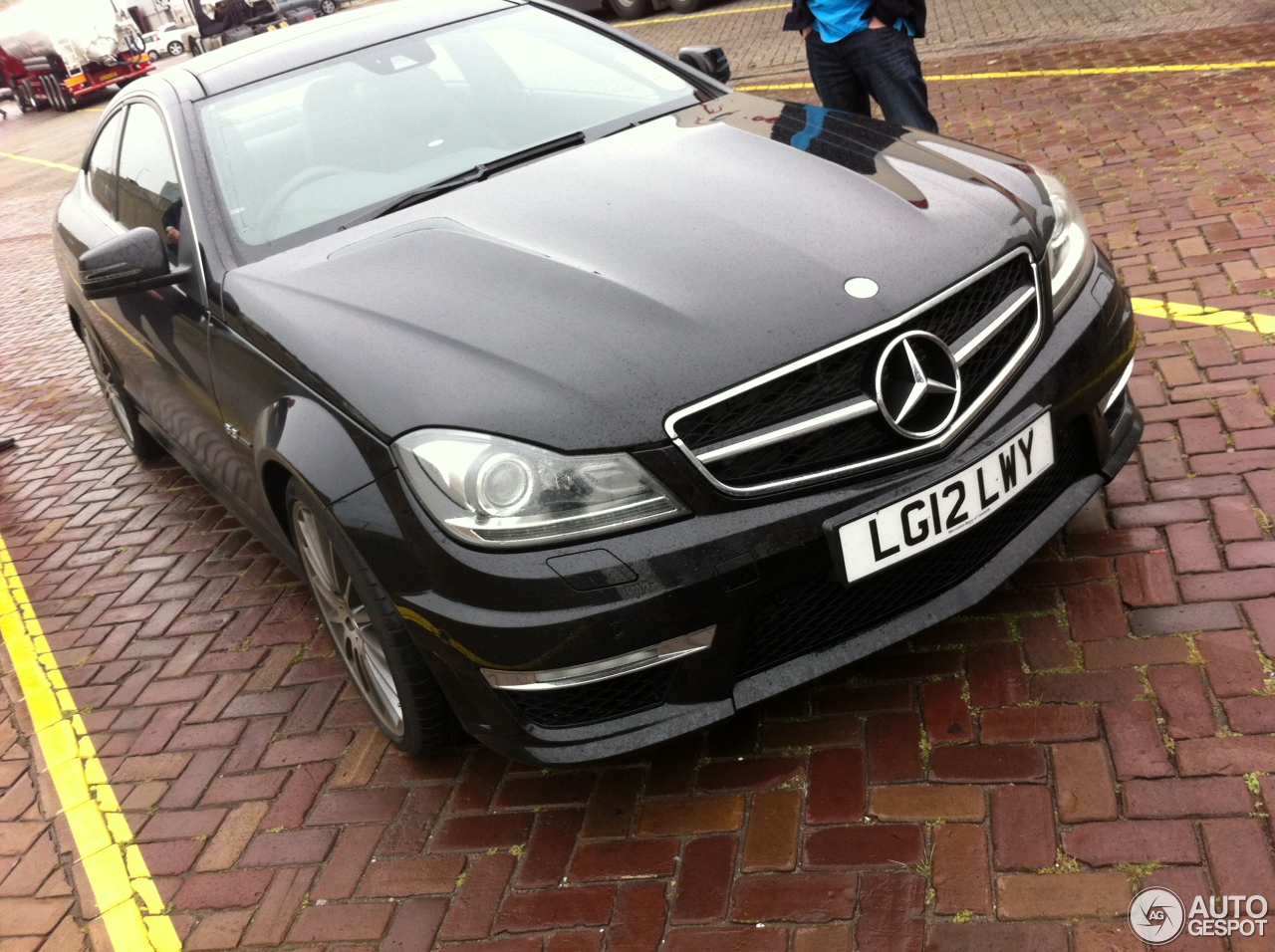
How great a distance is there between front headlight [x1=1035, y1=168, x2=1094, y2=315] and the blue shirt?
7.18 feet

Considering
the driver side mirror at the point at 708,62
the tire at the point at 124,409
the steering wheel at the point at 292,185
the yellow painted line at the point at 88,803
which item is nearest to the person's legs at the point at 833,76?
the driver side mirror at the point at 708,62

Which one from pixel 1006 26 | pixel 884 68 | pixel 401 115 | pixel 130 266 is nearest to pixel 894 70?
pixel 884 68

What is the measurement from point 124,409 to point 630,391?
3.64m

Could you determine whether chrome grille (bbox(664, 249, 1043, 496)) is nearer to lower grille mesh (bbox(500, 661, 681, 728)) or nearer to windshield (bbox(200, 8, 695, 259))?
lower grille mesh (bbox(500, 661, 681, 728))

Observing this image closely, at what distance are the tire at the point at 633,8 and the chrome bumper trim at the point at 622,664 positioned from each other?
13.7 meters

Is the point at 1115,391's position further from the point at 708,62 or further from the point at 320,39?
the point at 320,39

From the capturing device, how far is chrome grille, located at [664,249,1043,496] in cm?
233

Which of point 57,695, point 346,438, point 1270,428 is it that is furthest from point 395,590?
point 1270,428

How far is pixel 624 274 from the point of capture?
2.63 metres

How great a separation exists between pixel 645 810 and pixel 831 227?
1346mm

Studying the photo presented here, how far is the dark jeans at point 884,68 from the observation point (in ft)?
16.6

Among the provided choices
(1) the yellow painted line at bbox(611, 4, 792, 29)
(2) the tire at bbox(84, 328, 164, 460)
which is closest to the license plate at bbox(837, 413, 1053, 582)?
(2) the tire at bbox(84, 328, 164, 460)

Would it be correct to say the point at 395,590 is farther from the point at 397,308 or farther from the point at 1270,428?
the point at 1270,428

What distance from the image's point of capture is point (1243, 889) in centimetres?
211
